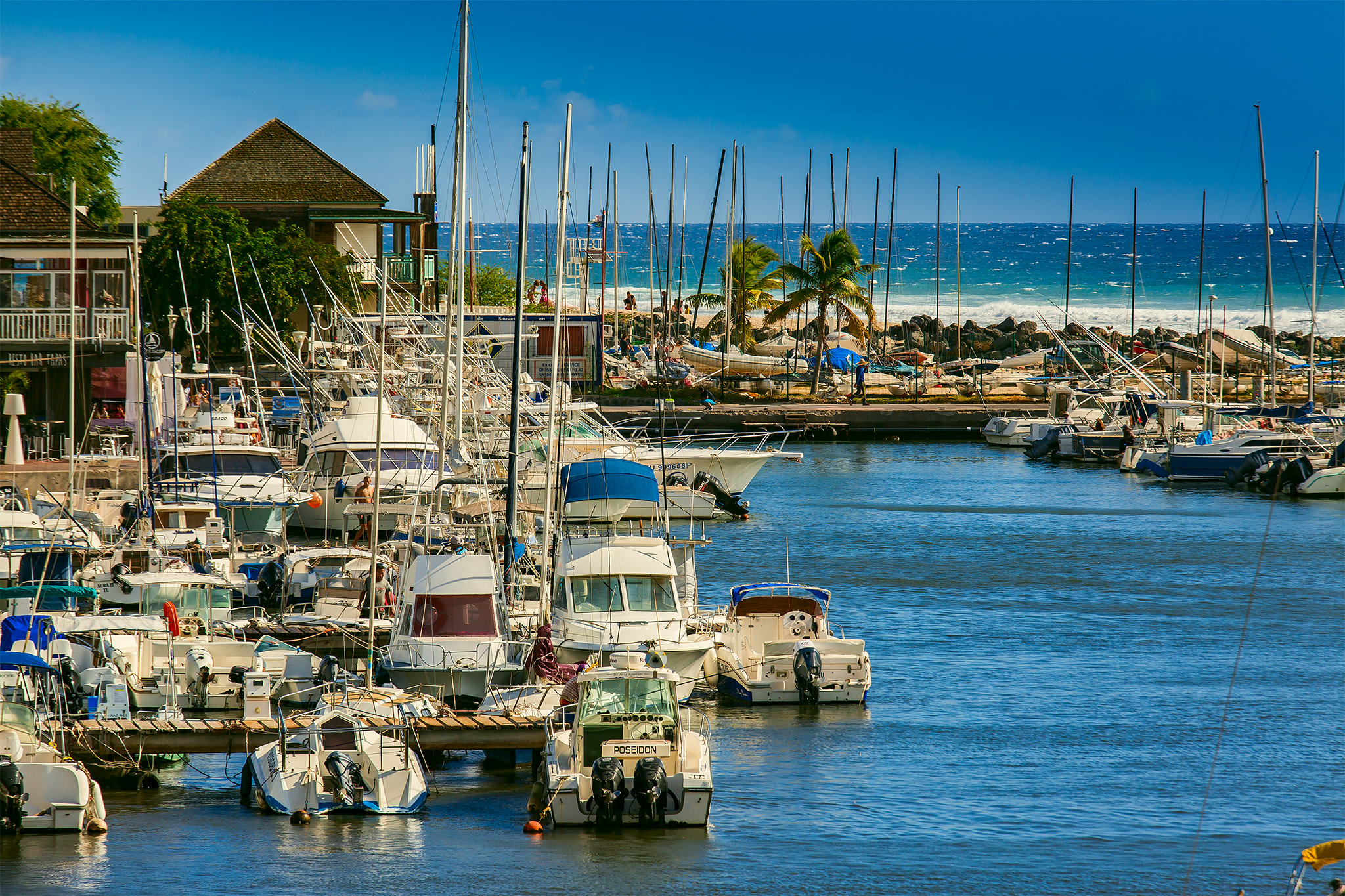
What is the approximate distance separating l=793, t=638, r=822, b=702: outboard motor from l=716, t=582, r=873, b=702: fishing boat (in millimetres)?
12

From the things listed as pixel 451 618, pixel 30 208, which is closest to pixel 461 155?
pixel 451 618

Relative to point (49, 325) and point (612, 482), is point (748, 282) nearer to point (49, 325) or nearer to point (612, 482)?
point (49, 325)

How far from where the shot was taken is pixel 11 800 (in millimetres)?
19469

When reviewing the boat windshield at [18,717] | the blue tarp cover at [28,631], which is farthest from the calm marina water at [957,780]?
the blue tarp cover at [28,631]

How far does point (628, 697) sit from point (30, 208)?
38605 mm

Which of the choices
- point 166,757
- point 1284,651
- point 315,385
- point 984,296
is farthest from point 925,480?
point 984,296

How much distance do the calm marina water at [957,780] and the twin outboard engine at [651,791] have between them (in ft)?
1.38

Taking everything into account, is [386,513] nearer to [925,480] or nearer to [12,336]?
[12,336]

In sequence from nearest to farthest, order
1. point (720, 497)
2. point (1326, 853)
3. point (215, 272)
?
1. point (1326, 853)
2. point (720, 497)
3. point (215, 272)

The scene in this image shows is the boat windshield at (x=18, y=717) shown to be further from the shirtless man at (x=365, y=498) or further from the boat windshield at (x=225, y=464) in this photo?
the boat windshield at (x=225, y=464)

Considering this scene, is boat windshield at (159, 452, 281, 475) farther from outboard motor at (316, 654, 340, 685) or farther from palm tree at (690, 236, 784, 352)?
palm tree at (690, 236, 784, 352)

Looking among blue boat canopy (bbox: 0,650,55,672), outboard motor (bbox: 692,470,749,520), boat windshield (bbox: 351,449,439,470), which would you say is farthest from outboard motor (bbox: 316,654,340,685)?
outboard motor (bbox: 692,470,749,520)

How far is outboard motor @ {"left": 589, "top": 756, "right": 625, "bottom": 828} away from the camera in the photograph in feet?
65.4

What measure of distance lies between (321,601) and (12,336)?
20.7 metres
